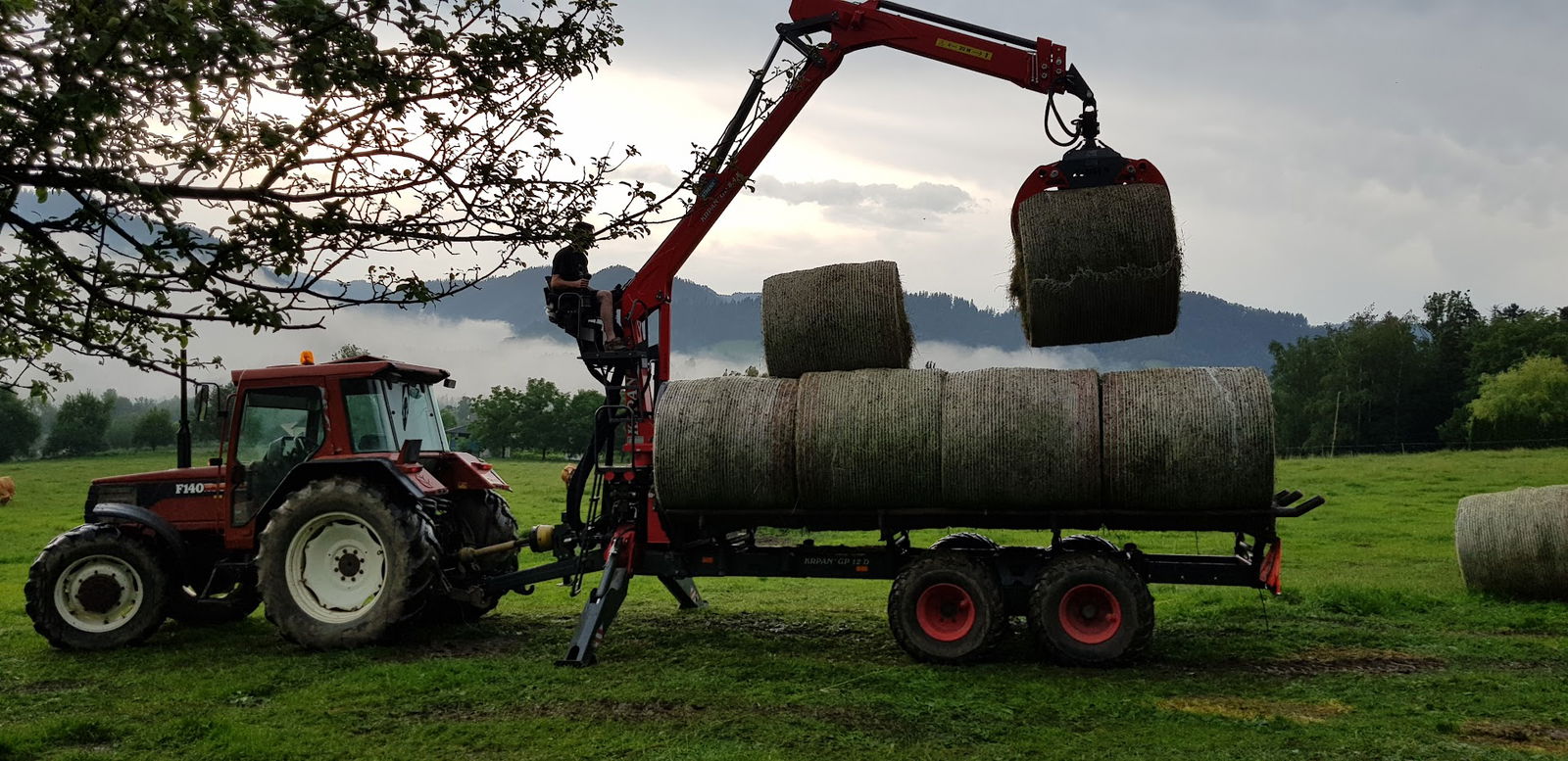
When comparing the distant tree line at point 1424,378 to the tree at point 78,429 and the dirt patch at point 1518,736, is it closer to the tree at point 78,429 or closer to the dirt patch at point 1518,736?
the dirt patch at point 1518,736

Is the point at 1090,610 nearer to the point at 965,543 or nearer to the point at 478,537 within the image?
the point at 965,543

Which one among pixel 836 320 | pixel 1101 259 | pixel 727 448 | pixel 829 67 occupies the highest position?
pixel 829 67

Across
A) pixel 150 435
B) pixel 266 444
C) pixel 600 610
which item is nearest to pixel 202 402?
pixel 266 444

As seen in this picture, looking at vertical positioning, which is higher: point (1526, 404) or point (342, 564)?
point (1526, 404)

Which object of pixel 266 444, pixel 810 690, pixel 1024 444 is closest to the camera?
pixel 810 690

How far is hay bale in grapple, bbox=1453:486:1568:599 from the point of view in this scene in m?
11.4

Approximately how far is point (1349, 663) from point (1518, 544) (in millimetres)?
4180

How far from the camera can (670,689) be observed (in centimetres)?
808

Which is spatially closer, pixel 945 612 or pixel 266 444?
pixel 945 612

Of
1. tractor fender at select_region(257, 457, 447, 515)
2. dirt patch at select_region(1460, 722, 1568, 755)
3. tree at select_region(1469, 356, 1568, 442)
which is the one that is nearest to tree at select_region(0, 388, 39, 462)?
tractor fender at select_region(257, 457, 447, 515)

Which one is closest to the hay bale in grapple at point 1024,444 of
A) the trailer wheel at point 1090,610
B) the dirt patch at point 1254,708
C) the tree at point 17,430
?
the trailer wheel at point 1090,610

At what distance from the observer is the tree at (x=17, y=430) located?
53219 millimetres

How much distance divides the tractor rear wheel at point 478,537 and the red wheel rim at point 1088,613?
496 cm

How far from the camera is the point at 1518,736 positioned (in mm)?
6695
